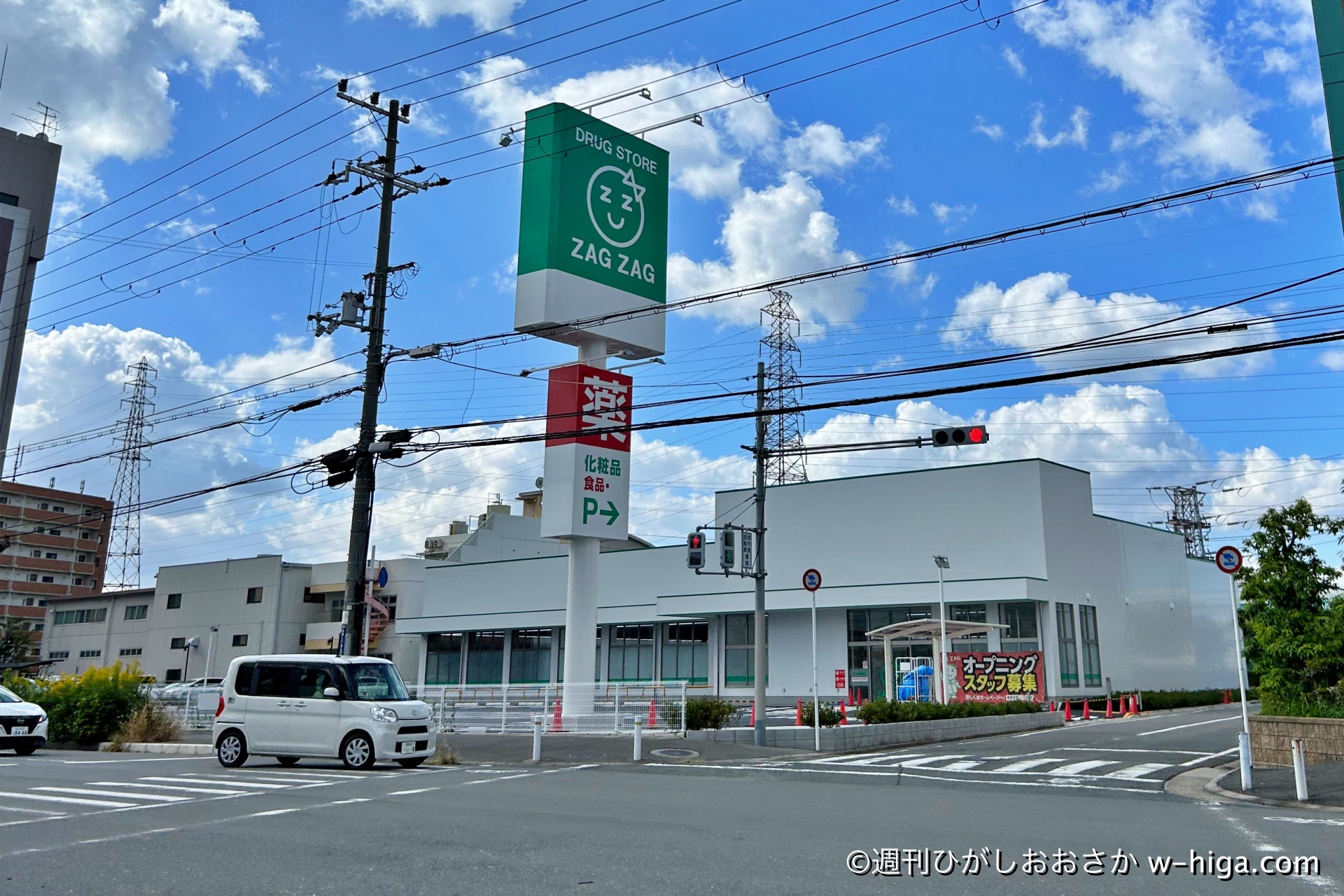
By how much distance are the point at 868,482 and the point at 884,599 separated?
5.05 meters

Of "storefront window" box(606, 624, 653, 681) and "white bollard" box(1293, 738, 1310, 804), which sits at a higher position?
"storefront window" box(606, 624, 653, 681)

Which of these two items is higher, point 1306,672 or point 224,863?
point 1306,672

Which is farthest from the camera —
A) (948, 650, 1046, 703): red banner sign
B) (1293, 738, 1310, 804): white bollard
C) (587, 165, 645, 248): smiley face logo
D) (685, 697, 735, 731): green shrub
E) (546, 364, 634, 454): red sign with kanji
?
(948, 650, 1046, 703): red banner sign

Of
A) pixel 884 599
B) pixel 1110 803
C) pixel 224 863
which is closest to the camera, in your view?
pixel 224 863

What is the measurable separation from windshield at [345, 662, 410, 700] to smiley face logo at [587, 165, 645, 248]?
16716 mm

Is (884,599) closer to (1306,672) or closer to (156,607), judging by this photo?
(1306,672)

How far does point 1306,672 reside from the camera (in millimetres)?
18469

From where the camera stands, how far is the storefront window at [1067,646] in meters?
38.4

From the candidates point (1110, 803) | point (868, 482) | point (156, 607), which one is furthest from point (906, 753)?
point (156, 607)

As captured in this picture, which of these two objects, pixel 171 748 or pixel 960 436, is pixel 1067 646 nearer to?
pixel 960 436

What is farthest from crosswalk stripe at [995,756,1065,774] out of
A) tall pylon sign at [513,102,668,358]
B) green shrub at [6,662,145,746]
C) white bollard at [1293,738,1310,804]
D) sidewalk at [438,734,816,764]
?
green shrub at [6,662,145,746]

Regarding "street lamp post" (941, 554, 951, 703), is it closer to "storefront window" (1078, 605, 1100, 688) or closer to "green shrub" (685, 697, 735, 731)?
"green shrub" (685, 697, 735, 731)

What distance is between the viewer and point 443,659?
5922 centimetres

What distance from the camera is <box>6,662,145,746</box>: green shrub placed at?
2373 cm
